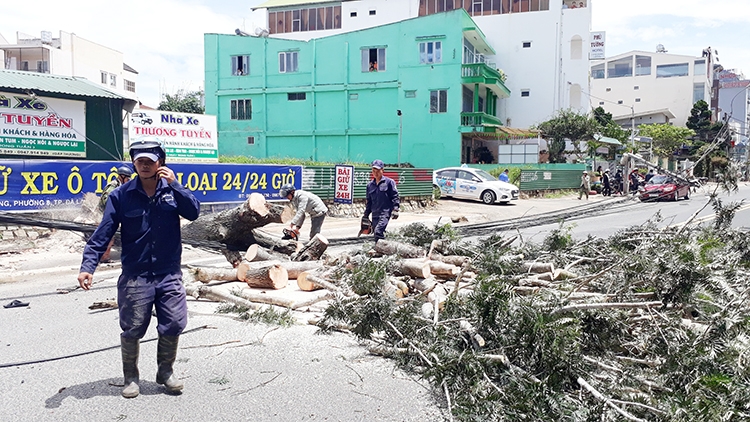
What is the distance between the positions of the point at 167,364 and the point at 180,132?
1863 cm

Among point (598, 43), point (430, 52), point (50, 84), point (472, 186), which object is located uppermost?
point (598, 43)

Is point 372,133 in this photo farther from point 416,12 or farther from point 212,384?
point 212,384

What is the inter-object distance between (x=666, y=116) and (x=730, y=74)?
69.3 m

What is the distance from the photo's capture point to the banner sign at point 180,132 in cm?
2067

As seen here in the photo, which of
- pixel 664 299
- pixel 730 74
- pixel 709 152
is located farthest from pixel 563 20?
pixel 730 74

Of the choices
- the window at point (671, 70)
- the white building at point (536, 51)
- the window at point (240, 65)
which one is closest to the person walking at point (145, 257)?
the window at point (240, 65)

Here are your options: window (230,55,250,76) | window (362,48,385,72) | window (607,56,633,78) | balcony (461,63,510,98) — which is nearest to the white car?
balcony (461,63,510,98)

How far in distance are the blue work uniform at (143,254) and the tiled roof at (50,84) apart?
14228 millimetres

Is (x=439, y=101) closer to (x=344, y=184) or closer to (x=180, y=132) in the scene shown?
(x=344, y=184)

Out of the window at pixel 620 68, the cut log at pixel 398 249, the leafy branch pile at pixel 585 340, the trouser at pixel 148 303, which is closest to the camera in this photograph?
the leafy branch pile at pixel 585 340

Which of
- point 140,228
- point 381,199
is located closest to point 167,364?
point 140,228

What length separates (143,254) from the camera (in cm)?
417

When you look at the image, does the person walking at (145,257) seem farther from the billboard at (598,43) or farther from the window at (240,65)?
the billboard at (598,43)

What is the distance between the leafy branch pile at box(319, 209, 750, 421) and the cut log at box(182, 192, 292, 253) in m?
2.74
